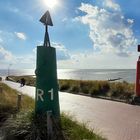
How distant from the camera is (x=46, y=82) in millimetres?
9211

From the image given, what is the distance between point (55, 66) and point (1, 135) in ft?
7.59

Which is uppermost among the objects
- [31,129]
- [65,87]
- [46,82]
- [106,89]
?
[46,82]

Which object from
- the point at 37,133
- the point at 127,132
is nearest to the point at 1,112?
the point at 37,133

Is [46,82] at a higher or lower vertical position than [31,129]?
higher

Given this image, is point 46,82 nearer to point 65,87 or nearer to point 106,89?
point 106,89

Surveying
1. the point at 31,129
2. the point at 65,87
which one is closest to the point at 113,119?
the point at 31,129

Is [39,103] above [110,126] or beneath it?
above

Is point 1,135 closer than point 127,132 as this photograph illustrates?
Yes

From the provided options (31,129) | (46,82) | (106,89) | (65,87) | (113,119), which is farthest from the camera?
(65,87)

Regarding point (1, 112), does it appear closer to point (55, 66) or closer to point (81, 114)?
point (55, 66)

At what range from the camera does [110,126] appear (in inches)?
456

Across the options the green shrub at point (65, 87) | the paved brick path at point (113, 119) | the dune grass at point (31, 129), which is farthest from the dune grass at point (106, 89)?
the dune grass at point (31, 129)

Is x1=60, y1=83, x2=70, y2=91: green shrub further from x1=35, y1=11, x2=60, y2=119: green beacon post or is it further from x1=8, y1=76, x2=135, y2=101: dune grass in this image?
x1=35, y1=11, x2=60, y2=119: green beacon post

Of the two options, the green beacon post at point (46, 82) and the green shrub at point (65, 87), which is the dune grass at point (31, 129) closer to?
the green beacon post at point (46, 82)
